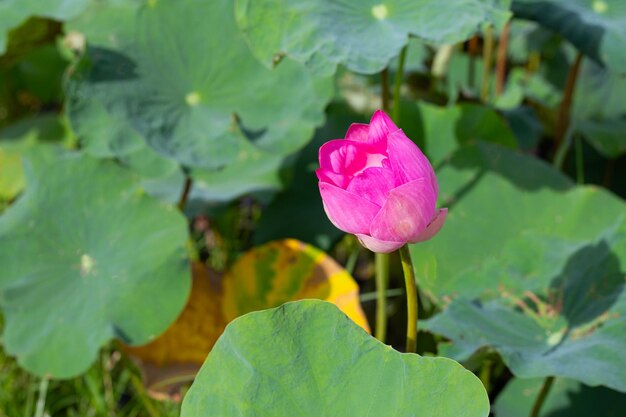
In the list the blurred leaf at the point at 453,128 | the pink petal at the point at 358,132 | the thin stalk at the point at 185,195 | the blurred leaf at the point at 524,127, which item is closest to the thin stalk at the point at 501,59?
the blurred leaf at the point at 524,127

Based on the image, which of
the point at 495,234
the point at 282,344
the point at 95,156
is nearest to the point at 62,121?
the point at 95,156

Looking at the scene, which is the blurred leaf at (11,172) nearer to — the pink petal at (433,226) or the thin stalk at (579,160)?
the thin stalk at (579,160)

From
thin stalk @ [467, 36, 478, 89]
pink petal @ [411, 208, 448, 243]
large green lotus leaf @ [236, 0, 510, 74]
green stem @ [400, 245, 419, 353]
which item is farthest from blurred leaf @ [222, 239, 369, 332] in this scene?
thin stalk @ [467, 36, 478, 89]

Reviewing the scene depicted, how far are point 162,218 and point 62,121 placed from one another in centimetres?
103

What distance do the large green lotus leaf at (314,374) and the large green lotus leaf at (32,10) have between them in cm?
109

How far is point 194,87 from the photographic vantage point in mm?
1642

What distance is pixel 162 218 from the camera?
5.07ft

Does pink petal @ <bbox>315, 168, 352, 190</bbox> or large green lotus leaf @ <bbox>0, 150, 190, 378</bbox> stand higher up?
pink petal @ <bbox>315, 168, 352, 190</bbox>

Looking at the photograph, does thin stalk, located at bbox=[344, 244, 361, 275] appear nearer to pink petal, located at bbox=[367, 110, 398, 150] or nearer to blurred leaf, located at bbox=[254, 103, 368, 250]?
blurred leaf, located at bbox=[254, 103, 368, 250]

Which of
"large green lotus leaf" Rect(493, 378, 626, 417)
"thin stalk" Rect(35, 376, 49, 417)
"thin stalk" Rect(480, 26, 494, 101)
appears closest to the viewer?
"large green lotus leaf" Rect(493, 378, 626, 417)

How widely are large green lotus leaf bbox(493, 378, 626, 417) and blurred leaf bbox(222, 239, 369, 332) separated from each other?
37 cm

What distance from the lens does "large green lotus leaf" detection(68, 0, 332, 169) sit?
1593 mm

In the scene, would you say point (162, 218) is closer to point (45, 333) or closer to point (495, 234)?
point (45, 333)

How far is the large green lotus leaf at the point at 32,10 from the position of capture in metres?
1.78
